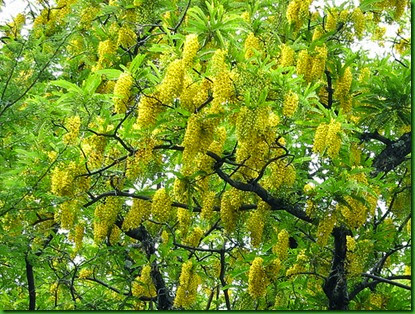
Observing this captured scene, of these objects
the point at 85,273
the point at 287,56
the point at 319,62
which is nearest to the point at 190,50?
the point at 287,56

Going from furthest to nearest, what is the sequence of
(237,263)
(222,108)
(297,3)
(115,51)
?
(237,263) < (115,51) < (297,3) < (222,108)

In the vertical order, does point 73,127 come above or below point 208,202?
above

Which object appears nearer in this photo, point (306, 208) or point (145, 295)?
point (306, 208)

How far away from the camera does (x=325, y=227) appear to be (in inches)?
221

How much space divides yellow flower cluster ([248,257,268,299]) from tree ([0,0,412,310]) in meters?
0.01

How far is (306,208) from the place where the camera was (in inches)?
222

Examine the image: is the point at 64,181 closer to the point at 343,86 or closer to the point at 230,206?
the point at 230,206

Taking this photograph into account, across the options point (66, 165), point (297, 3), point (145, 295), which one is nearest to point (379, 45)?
point (297, 3)

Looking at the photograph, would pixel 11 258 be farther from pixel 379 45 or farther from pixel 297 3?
pixel 379 45

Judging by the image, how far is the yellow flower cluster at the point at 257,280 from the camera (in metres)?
5.89

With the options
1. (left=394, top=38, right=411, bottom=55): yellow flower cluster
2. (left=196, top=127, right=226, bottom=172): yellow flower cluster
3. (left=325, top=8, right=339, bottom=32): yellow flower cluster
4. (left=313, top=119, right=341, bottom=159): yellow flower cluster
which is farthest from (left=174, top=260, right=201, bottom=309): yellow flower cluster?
(left=394, top=38, right=411, bottom=55): yellow flower cluster

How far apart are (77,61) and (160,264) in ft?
10.5

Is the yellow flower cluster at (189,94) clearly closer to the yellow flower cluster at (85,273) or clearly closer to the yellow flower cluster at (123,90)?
the yellow flower cluster at (123,90)

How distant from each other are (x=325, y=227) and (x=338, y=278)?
68cm
